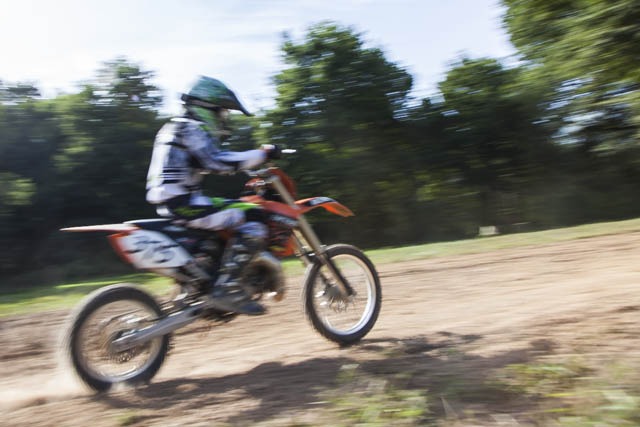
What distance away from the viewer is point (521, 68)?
65.1ft

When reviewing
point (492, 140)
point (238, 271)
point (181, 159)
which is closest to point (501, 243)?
point (238, 271)

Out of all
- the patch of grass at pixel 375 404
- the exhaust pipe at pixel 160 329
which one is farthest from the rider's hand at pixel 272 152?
the patch of grass at pixel 375 404

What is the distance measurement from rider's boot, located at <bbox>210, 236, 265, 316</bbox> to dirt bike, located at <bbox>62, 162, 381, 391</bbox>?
6cm

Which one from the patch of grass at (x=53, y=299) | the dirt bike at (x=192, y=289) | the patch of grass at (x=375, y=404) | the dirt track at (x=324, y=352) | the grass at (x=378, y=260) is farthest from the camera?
the grass at (x=378, y=260)

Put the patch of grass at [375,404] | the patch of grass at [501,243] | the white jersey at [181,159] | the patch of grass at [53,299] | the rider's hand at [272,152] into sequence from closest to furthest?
Answer: 1. the patch of grass at [375,404]
2. the white jersey at [181,159]
3. the rider's hand at [272,152]
4. the patch of grass at [53,299]
5. the patch of grass at [501,243]

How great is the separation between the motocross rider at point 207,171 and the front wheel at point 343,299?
0.52 metres

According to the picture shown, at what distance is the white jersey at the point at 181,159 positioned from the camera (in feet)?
16.1

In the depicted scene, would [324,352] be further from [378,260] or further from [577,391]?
[378,260]

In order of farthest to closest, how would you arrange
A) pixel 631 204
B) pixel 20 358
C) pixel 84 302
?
pixel 631 204 → pixel 20 358 → pixel 84 302

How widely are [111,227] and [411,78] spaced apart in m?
19.6

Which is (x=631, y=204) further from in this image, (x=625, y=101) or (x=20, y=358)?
(x=20, y=358)

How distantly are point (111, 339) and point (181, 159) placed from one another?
138cm

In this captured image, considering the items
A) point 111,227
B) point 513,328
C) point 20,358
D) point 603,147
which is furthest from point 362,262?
point 603,147

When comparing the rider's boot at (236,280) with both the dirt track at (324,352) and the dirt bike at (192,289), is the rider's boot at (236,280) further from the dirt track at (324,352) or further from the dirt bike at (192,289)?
the dirt track at (324,352)
